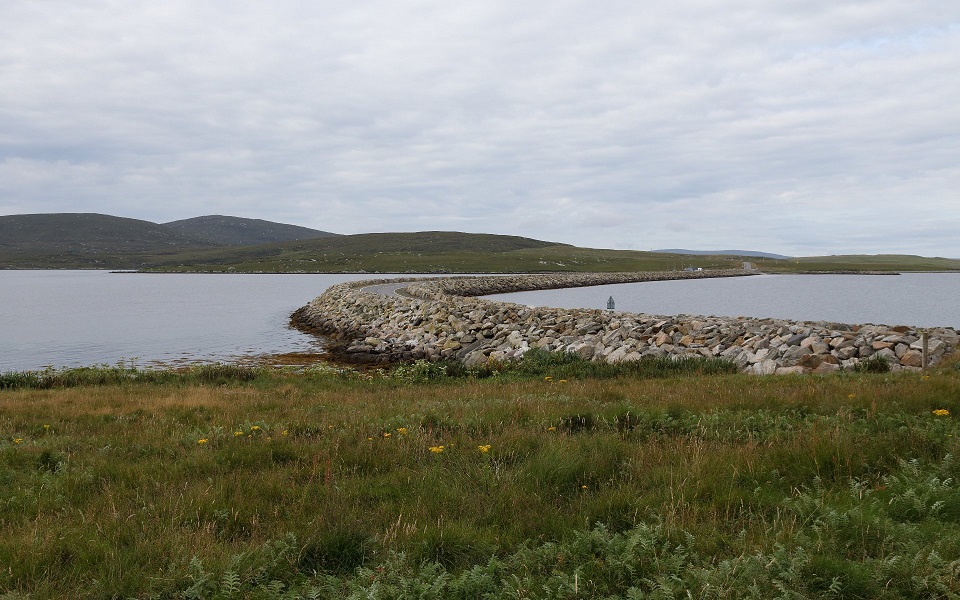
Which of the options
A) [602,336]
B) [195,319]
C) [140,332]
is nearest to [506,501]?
[602,336]

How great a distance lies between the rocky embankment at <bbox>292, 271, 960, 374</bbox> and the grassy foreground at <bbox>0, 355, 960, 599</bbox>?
811cm

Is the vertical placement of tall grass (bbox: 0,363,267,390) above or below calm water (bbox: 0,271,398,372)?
above

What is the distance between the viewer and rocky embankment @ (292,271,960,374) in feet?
56.7

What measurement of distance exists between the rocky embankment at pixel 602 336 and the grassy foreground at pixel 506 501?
8.11 metres

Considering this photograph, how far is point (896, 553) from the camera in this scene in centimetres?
402

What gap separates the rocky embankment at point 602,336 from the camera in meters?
17.3

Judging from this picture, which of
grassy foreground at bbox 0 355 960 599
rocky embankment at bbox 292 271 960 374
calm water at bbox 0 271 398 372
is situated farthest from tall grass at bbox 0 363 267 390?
rocky embankment at bbox 292 271 960 374

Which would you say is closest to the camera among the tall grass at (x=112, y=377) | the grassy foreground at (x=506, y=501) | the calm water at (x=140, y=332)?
the grassy foreground at (x=506, y=501)

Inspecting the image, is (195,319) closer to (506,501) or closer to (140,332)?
(140,332)

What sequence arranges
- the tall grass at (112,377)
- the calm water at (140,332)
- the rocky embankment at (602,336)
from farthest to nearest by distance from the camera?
the calm water at (140,332), the rocky embankment at (602,336), the tall grass at (112,377)

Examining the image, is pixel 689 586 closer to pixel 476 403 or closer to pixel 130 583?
pixel 130 583

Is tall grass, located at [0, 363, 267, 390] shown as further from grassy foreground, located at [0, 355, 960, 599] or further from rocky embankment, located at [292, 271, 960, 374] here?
rocky embankment, located at [292, 271, 960, 374]

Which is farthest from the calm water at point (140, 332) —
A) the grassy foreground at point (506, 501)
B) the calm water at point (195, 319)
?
the grassy foreground at point (506, 501)

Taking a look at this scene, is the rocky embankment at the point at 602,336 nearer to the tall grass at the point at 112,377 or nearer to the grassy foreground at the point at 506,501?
the grassy foreground at the point at 506,501
